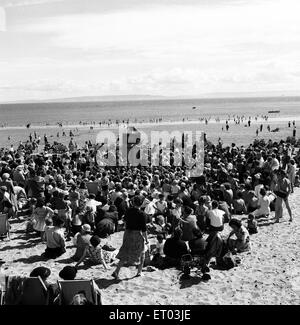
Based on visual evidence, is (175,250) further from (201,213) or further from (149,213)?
(149,213)

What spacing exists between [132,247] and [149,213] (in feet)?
11.9

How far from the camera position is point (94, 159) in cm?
2431

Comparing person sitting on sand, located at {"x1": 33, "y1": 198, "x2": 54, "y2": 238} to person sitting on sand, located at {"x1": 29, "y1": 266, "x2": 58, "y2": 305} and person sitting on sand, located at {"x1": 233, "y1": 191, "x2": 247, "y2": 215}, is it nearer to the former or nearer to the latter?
person sitting on sand, located at {"x1": 29, "y1": 266, "x2": 58, "y2": 305}

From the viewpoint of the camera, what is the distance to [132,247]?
828cm

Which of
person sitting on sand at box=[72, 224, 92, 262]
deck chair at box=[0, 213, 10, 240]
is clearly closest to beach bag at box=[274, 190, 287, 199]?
person sitting on sand at box=[72, 224, 92, 262]

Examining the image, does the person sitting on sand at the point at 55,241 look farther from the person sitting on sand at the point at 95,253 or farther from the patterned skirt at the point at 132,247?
the patterned skirt at the point at 132,247

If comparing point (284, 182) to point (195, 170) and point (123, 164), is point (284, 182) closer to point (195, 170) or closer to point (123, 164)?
point (195, 170)

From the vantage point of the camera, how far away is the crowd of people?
897 centimetres

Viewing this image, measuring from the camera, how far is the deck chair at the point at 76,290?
6547 mm

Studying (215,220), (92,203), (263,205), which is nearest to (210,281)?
(215,220)

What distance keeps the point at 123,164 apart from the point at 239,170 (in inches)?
303

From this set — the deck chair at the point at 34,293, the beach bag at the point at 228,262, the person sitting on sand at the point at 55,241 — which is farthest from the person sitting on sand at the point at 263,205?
the deck chair at the point at 34,293
